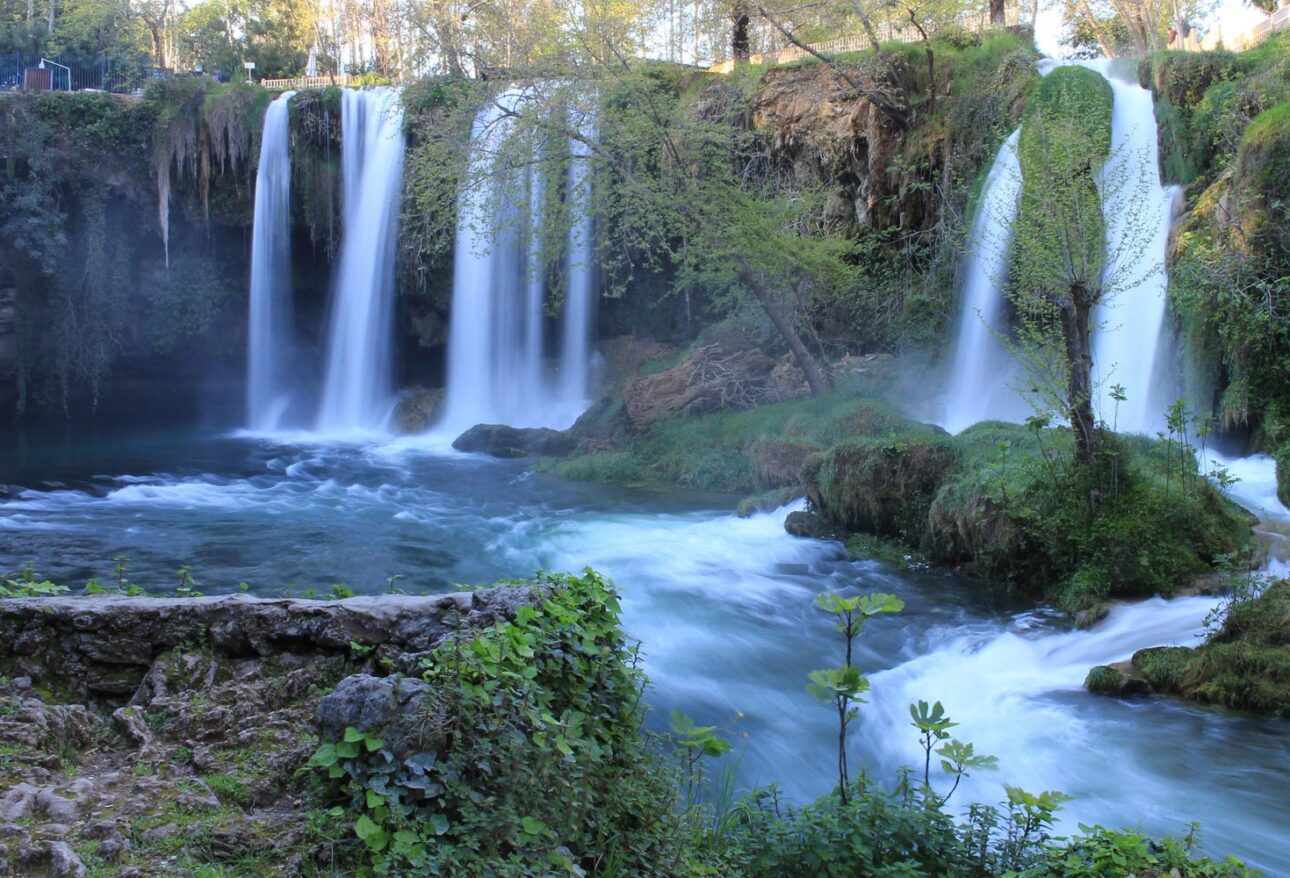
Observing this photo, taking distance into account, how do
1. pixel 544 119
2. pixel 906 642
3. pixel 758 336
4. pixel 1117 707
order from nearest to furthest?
pixel 1117 707, pixel 906 642, pixel 544 119, pixel 758 336

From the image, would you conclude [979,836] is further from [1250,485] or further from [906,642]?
[1250,485]

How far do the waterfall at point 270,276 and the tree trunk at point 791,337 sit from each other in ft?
38.3

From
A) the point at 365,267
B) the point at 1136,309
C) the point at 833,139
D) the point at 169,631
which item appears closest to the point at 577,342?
the point at 365,267

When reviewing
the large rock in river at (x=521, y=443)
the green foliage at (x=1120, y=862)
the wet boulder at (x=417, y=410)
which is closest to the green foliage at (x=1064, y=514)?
the green foliage at (x=1120, y=862)

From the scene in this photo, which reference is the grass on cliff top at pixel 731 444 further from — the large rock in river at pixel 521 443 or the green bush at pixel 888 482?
the green bush at pixel 888 482

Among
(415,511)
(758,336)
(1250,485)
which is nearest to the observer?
(1250,485)

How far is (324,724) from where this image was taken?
11.5ft

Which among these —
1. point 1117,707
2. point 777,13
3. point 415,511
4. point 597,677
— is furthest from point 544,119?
point 597,677

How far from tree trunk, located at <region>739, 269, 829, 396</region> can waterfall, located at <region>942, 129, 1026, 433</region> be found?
6.82 ft

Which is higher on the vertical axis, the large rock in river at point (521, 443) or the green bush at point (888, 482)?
the green bush at point (888, 482)

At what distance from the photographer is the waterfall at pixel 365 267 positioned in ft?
75.0

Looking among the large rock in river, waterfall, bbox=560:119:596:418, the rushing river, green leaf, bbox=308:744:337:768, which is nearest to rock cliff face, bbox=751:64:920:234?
waterfall, bbox=560:119:596:418

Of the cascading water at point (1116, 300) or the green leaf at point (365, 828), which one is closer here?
the green leaf at point (365, 828)

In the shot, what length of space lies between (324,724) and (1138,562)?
7.61 m
